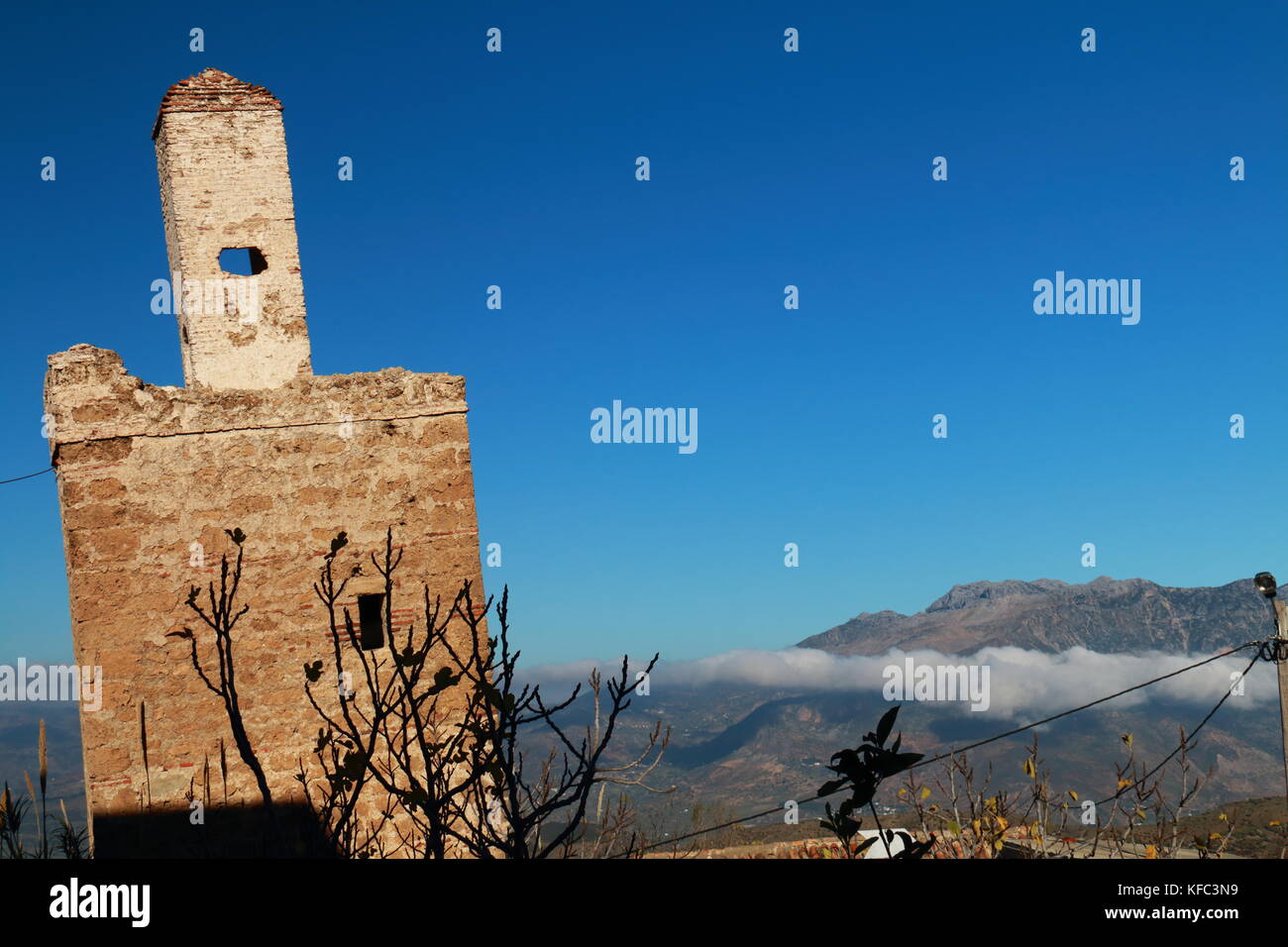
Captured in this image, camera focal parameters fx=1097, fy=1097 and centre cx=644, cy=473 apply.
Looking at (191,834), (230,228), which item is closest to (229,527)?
(191,834)

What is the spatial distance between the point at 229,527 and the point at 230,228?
10.1 ft

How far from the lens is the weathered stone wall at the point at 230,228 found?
34.6ft

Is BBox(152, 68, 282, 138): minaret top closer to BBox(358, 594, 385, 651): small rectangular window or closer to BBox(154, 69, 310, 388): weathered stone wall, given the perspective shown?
BBox(154, 69, 310, 388): weathered stone wall

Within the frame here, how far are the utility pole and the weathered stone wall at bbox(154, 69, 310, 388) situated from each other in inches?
359

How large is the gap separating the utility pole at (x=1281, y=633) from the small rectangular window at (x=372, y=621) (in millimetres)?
7890

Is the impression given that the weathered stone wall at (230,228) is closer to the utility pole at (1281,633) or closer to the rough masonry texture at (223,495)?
the rough masonry texture at (223,495)

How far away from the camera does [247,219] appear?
35.4 ft

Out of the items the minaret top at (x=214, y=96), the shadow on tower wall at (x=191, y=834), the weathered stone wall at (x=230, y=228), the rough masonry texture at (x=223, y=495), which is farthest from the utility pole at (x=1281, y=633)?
the minaret top at (x=214, y=96)

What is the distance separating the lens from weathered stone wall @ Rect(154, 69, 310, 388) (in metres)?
10.5

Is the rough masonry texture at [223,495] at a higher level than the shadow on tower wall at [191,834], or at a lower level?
higher

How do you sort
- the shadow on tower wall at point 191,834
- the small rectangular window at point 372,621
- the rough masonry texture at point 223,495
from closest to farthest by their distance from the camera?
the shadow on tower wall at point 191,834 < the rough masonry texture at point 223,495 < the small rectangular window at point 372,621

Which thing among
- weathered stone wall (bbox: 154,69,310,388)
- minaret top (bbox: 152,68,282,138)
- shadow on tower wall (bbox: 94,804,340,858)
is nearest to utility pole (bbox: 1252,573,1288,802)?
shadow on tower wall (bbox: 94,804,340,858)
